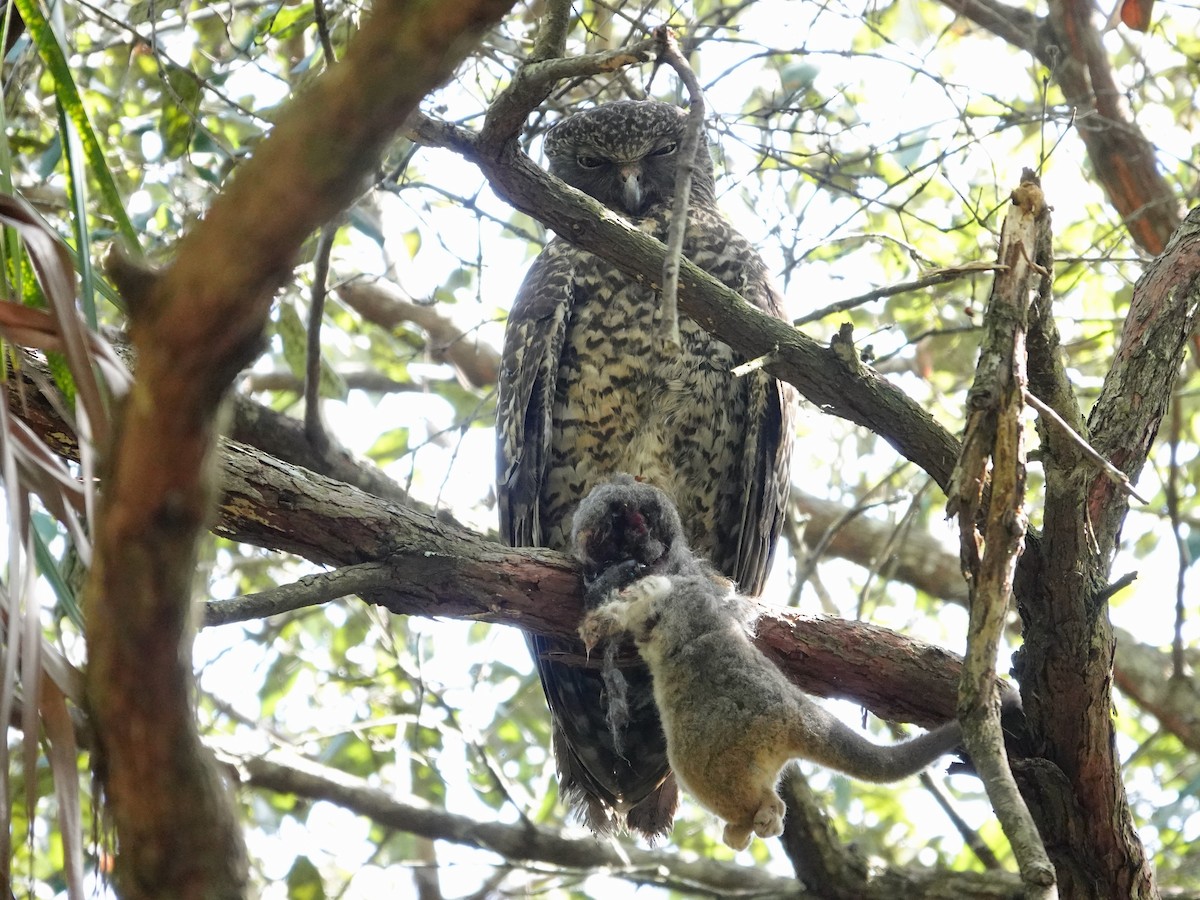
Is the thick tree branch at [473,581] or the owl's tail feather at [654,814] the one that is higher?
the thick tree branch at [473,581]

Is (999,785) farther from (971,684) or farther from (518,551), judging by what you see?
(518,551)

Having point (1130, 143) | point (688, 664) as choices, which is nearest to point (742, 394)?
point (688, 664)

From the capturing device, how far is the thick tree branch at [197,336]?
3.68 ft

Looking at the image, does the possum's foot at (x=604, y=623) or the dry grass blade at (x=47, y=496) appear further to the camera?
the possum's foot at (x=604, y=623)

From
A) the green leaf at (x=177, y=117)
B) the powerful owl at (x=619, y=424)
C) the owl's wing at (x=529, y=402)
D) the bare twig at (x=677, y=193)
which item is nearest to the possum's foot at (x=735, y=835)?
the bare twig at (x=677, y=193)

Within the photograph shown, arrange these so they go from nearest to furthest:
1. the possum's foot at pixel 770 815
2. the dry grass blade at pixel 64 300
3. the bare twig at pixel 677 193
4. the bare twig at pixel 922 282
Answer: the dry grass blade at pixel 64 300, the bare twig at pixel 677 193, the bare twig at pixel 922 282, the possum's foot at pixel 770 815

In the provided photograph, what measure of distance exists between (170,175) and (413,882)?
3.47 meters

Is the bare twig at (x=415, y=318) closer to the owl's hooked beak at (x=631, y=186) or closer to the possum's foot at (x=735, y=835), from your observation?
the owl's hooked beak at (x=631, y=186)

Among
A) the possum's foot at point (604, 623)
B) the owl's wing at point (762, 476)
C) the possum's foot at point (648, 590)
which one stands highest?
the owl's wing at point (762, 476)

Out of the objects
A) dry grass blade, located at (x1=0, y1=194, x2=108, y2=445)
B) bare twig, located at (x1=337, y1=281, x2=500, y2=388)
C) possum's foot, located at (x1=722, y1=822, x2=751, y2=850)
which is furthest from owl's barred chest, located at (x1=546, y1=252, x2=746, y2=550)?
dry grass blade, located at (x1=0, y1=194, x2=108, y2=445)

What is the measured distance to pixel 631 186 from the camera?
188 inches

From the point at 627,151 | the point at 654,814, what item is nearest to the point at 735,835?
the point at 654,814

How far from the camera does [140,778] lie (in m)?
1.25

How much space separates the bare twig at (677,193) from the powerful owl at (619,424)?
1.64m
